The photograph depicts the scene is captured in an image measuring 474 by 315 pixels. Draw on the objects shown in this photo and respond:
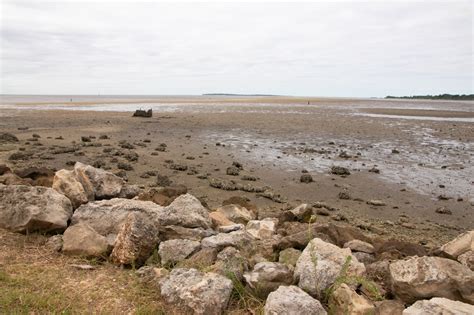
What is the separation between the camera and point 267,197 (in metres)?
11.0

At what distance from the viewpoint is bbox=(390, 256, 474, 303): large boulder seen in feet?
12.7

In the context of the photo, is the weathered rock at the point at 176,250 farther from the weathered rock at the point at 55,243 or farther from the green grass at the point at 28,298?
the weathered rock at the point at 55,243

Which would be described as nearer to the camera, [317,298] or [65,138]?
[317,298]

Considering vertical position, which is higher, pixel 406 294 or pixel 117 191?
pixel 117 191

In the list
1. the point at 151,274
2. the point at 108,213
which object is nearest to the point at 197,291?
the point at 151,274

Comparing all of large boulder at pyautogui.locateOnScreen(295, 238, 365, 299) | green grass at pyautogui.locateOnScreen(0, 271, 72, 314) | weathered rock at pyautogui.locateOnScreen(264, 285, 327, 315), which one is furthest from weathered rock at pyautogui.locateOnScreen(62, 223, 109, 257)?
large boulder at pyautogui.locateOnScreen(295, 238, 365, 299)

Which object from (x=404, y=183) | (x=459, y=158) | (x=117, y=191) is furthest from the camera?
(x=459, y=158)

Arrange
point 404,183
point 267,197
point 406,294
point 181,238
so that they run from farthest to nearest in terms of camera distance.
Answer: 1. point 404,183
2. point 267,197
3. point 181,238
4. point 406,294

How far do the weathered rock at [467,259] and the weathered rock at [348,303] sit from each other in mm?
1590

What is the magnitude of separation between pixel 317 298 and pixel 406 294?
881 millimetres

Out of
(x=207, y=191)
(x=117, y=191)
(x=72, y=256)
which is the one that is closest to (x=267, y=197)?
(x=207, y=191)

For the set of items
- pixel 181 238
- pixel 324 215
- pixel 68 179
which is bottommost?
pixel 324 215

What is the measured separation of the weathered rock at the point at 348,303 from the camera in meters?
3.82

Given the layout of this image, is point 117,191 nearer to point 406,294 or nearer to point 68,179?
point 68,179
